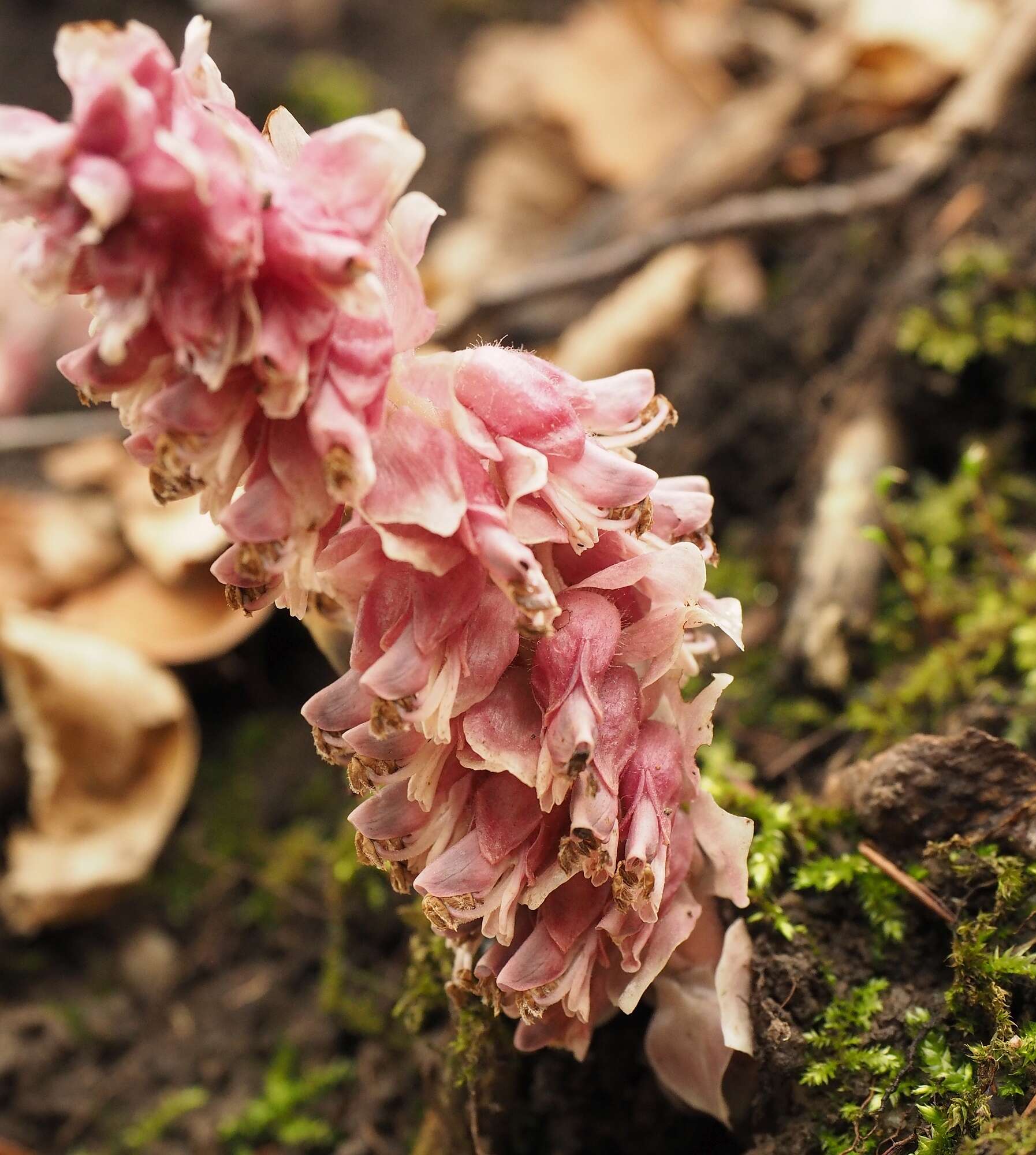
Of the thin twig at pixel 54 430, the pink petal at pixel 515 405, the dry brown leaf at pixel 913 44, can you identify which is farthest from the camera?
the dry brown leaf at pixel 913 44

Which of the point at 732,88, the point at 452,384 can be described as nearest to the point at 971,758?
the point at 452,384

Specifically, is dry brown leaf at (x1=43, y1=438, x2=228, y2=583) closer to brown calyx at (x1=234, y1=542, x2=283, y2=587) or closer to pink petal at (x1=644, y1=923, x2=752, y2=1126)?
brown calyx at (x1=234, y1=542, x2=283, y2=587)

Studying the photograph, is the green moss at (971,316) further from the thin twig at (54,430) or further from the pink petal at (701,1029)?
the thin twig at (54,430)

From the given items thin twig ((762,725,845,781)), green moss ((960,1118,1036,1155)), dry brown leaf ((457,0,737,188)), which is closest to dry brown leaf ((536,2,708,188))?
dry brown leaf ((457,0,737,188))

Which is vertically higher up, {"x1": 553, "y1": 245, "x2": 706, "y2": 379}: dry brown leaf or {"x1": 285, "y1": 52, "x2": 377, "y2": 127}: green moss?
{"x1": 553, "y1": 245, "x2": 706, "y2": 379}: dry brown leaf

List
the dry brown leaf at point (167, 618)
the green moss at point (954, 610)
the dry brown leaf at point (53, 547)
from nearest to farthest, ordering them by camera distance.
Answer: the green moss at point (954, 610) < the dry brown leaf at point (167, 618) < the dry brown leaf at point (53, 547)

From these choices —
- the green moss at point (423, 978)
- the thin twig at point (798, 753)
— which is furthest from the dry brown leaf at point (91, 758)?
the thin twig at point (798, 753)
